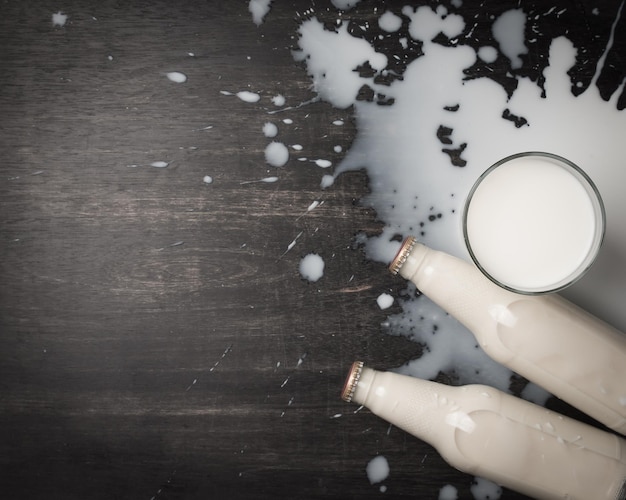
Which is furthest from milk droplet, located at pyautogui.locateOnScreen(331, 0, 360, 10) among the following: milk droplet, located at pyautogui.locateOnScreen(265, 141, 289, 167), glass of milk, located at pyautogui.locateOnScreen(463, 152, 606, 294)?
glass of milk, located at pyautogui.locateOnScreen(463, 152, 606, 294)

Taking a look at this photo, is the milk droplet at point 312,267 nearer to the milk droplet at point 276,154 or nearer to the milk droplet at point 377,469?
the milk droplet at point 276,154

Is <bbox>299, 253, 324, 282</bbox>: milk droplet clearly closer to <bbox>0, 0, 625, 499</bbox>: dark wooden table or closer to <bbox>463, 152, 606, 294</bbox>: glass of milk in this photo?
<bbox>0, 0, 625, 499</bbox>: dark wooden table

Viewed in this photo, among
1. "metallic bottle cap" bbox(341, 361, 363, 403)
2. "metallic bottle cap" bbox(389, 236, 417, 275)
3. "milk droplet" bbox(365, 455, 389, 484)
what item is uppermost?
"metallic bottle cap" bbox(389, 236, 417, 275)

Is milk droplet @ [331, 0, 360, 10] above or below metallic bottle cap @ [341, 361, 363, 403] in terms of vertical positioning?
above

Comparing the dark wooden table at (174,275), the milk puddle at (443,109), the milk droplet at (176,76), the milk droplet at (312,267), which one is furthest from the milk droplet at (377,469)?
the milk droplet at (176,76)

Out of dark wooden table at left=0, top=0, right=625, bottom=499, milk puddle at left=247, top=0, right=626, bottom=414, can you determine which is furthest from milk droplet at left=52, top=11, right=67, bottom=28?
milk puddle at left=247, top=0, right=626, bottom=414

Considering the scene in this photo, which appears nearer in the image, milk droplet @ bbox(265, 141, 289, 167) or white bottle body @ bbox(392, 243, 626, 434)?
white bottle body @ bbox(392, 243, 626, 434)
